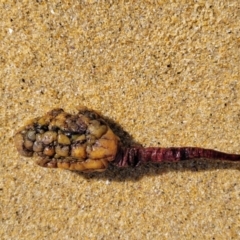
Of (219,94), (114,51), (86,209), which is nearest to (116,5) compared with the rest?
(114,51)

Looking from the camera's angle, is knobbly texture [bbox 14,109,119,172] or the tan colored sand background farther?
the tan colored sand background

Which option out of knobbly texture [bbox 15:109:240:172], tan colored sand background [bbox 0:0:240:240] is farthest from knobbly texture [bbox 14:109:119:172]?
tan colored sand background [bbox 0:0:240:240]

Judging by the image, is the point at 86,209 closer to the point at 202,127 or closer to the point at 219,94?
the point at 202,127

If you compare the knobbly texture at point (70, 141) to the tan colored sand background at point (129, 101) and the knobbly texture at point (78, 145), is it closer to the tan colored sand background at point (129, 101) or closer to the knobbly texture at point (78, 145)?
the knobbly texture at point (78, 145)

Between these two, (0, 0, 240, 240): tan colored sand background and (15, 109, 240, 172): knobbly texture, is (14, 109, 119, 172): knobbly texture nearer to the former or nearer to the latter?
(15, 109, 240, 172): knobbly texture

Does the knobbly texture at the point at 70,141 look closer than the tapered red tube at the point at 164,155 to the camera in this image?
Yes

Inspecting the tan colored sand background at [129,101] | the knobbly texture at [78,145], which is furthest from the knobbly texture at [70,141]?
the tan colored sand background at [129,101]
